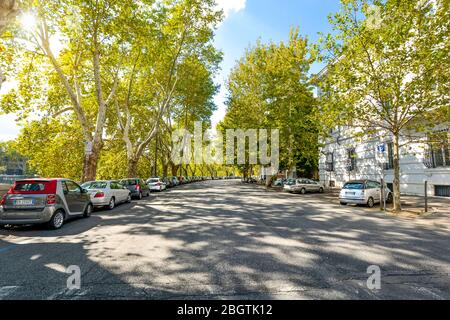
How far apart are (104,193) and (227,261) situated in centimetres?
1007

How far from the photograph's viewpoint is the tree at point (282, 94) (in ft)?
81.1

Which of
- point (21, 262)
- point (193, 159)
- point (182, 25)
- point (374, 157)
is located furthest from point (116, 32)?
point (193, 159)

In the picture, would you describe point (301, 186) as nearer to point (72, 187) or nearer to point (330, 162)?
point (330, 162)

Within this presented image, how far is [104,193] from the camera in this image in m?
12.9

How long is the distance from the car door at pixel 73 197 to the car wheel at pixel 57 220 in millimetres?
523

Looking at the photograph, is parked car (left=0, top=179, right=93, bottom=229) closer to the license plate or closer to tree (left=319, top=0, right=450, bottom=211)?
the license plate

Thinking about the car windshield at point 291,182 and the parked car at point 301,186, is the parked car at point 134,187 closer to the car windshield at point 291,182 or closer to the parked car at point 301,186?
the parked car at point 301,186

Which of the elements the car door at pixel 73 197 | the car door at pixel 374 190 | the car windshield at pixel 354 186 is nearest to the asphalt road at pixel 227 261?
the car door at pixel 73 197

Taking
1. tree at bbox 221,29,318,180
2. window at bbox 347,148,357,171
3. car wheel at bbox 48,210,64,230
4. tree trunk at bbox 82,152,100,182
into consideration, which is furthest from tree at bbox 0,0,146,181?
window at bbox 347,148,357,171

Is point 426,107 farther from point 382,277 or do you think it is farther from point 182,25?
point 182,25

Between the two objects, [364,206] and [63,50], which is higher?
[63,50]

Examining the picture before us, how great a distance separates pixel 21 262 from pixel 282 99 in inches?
980

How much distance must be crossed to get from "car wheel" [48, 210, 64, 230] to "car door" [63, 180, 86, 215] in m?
0.52

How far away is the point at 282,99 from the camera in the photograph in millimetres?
26312
